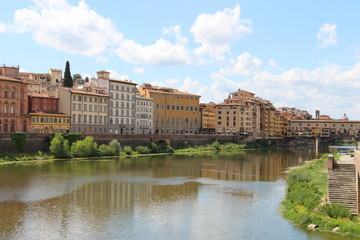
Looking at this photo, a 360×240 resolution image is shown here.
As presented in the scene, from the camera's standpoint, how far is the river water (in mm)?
25062

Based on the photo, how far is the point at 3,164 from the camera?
188ft

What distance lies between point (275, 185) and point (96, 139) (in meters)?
40.3

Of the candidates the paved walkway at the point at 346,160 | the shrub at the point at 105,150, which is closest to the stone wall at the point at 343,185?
the paved walkway at the point at 346,160


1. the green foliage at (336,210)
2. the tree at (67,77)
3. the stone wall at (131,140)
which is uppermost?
the tree at (67,77)

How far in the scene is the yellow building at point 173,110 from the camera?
10406 centimetres

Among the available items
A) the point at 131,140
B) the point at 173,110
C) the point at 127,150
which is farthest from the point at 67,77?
the point at 127,150

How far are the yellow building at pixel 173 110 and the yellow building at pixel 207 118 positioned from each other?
9.83 meters

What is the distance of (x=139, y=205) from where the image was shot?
3272cm

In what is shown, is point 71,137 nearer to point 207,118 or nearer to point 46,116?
point 46,116

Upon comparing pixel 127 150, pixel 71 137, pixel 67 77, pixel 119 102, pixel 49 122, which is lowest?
pixel 127 150

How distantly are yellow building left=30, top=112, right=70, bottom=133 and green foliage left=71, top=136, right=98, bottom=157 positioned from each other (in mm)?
8016

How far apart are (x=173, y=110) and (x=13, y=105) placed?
47257 millimetres

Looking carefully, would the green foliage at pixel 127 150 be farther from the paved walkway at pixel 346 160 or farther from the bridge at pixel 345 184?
the bridge at pixel 345 184

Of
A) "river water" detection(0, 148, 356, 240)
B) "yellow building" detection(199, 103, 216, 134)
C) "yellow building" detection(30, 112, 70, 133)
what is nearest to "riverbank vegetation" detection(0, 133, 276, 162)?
"yellow building" detection(30, 112, 70, 133)
